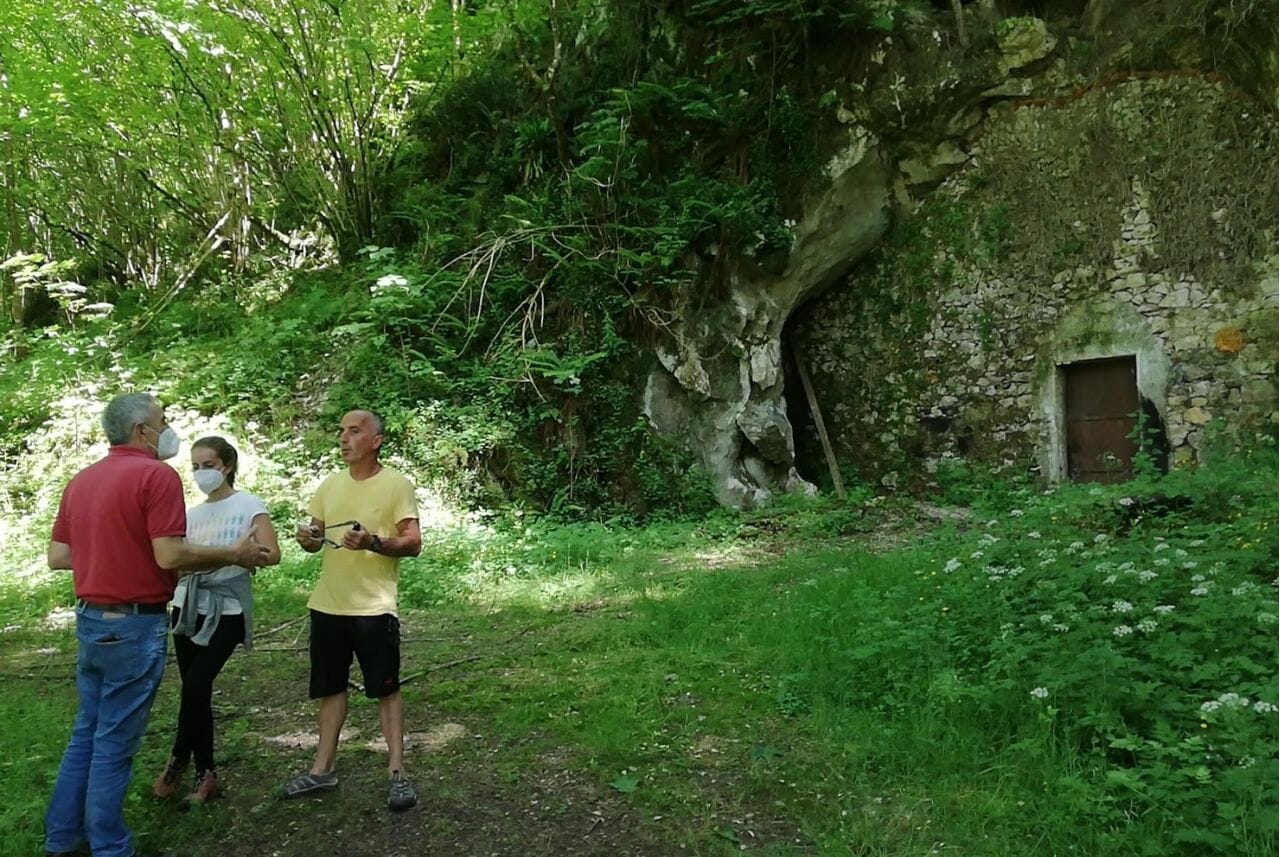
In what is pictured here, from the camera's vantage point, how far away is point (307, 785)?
10.7ft

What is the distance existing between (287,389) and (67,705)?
5.75 meters

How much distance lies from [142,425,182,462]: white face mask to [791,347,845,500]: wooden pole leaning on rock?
29.4 ft

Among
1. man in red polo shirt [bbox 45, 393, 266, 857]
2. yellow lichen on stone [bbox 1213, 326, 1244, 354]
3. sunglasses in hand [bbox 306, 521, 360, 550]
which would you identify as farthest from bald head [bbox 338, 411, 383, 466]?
yellow lichen on stone [bbox 1213, 326, 1244, 354]

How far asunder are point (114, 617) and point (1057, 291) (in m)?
10.1

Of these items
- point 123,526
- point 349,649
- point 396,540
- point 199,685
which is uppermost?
point 123,526

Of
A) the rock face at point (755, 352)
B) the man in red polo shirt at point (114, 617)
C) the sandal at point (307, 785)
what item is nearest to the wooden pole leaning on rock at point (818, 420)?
the rock face at point (755, 352)

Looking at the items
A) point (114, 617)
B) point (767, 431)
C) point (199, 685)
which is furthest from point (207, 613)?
point (767, 431)

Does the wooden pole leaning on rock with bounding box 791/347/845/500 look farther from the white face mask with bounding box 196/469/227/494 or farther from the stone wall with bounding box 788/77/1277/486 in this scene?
the white face mask with bounding box 196/469/227/494

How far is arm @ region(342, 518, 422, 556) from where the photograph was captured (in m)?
3.00

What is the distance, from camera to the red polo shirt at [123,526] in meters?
2.77

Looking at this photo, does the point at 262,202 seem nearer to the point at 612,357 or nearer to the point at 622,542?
the point at 612,357

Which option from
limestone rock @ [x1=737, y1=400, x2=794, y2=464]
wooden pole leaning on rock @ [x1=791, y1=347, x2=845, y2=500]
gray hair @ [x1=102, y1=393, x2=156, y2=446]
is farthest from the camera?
wooden pole leaning on rock @ [x1=791, y1=347, x2=845, y2=500]

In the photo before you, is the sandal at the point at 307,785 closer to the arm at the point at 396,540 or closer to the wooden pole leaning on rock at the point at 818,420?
the arm at the point at 396,540

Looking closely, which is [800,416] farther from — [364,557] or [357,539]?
[357,539]
